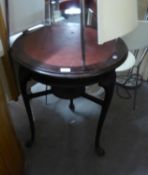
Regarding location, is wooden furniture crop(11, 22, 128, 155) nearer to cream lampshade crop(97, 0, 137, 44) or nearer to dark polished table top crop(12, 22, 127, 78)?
dark polished table top crop(12, 22, 127, 78)

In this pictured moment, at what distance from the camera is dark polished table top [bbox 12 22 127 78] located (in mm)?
1053

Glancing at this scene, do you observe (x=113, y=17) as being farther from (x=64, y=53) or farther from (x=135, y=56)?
(x=135, y=56)

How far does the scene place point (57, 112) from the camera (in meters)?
1.86

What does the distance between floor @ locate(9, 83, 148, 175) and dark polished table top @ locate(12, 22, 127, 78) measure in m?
0.69

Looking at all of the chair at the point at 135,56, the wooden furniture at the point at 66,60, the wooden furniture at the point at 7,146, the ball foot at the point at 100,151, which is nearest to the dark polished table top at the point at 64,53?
the wooden furniture at the point at 66,60

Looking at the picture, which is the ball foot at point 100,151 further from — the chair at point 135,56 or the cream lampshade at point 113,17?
the cream lampshade at point 113,17

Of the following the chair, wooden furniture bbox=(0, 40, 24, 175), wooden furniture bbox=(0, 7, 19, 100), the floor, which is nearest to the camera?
→ wooden furniture bbox=(0, 40, 24, 175)

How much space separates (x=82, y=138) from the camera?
163cm

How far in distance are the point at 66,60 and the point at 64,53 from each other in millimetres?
75

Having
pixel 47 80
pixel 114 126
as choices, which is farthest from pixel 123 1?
pixel 114 126

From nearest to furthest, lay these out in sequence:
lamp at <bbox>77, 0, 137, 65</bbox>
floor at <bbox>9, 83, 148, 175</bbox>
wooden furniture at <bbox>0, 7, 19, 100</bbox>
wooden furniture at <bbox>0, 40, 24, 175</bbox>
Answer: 1. lamp at <bbox>77, 0, 137, 65</bbox>
2. wooden furniture at <bbox>0, 40, 24, 175</bbox>
3. wooden furniture at <bbox>0, 7, 19, 100</bbox>
4. floor at <bbox>9, 83, 148, 175</bbox>

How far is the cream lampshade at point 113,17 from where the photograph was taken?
33.6 inches

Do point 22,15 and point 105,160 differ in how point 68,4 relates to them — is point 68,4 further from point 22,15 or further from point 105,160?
point 105,160

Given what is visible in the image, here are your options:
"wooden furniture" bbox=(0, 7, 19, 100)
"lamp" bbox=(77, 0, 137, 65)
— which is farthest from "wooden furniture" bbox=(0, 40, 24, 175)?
"lamp" bbox=(77, 0, 137, 65)
